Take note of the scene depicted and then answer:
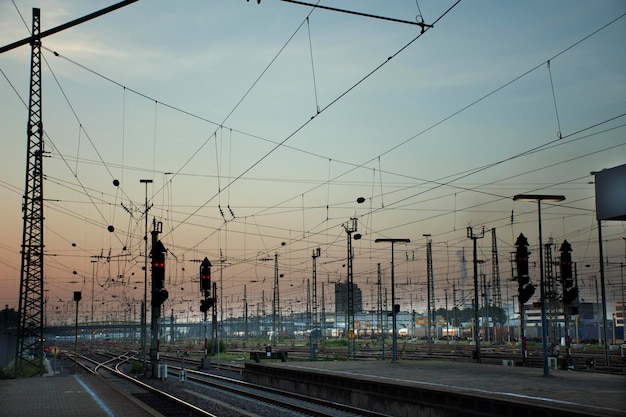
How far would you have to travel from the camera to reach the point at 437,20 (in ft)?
58.1

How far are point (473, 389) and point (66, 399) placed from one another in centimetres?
1559

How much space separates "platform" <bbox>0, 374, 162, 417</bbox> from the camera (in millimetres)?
22188

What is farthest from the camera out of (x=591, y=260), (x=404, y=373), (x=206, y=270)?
(x=591, y=260)

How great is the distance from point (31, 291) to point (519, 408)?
3113 centimetres

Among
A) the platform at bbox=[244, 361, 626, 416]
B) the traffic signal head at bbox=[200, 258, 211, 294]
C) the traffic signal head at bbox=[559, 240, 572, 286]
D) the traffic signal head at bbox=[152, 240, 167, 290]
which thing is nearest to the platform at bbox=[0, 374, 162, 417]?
the traffic signal head at bbox=[152, 240, 167, 290]

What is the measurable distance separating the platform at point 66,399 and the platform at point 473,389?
8.41 m

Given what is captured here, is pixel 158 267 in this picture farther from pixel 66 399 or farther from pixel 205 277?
pixel 66 399

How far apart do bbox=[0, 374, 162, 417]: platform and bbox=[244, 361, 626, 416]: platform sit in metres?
8.41

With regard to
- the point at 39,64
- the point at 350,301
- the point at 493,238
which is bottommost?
the point at 350,301

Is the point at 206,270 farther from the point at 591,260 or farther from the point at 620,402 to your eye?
the point at 591,260

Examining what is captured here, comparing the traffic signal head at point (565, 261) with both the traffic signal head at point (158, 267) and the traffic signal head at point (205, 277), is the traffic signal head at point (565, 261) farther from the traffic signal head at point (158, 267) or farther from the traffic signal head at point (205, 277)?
the traffic signal head at point (158, 267)

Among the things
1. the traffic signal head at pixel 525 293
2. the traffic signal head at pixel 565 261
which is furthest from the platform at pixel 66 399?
the traffic signal head at pixel 565 261

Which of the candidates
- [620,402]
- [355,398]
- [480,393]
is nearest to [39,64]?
[355,398]

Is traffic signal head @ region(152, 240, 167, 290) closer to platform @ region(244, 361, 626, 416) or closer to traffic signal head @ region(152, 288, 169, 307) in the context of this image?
traffic signal head @ region(152, 288, 169, 307)
